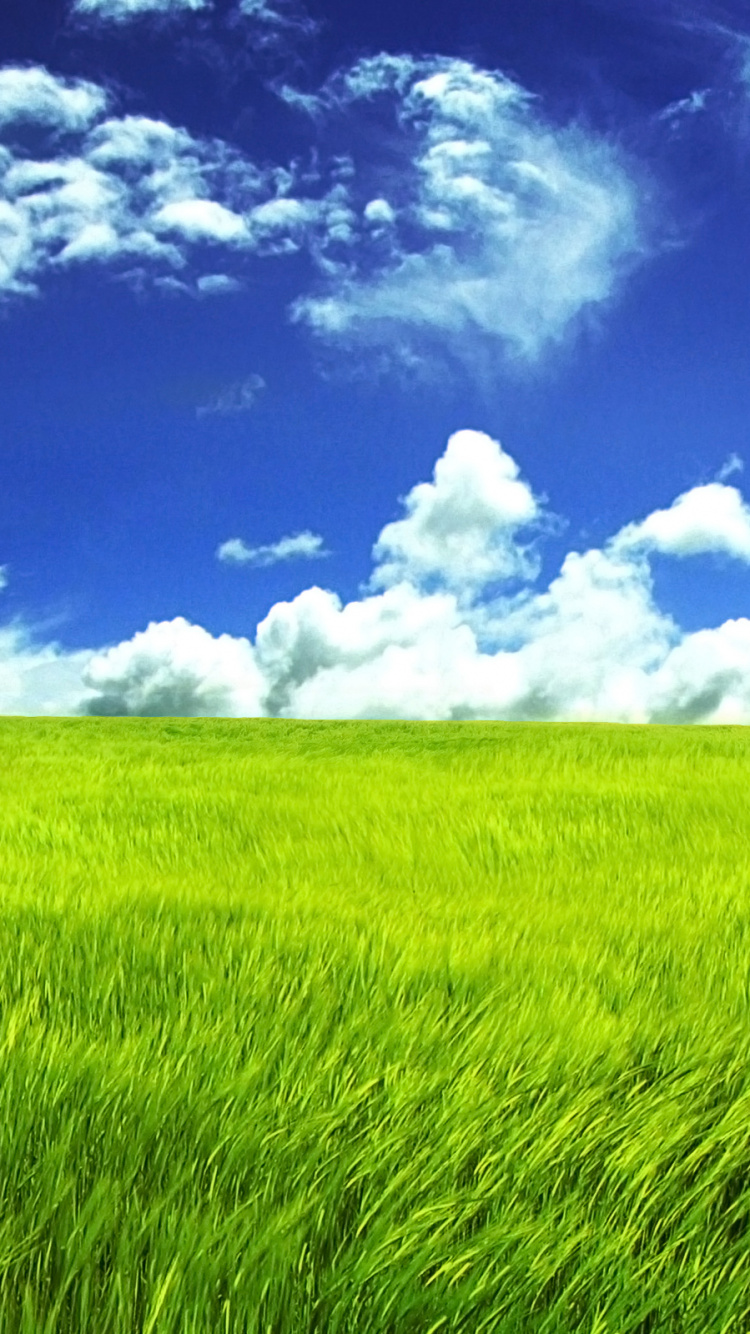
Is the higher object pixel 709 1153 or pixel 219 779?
pixel 219 779

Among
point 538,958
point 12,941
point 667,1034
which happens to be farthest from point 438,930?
point 12,941

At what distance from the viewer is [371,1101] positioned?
215 centimetres

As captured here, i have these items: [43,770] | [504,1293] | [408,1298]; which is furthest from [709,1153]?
[43,770]

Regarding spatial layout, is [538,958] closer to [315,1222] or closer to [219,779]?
[315,1222]

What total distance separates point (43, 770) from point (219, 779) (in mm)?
2946

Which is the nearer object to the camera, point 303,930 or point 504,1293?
point 504,1293

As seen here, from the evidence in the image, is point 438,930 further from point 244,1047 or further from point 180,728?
point 180,728

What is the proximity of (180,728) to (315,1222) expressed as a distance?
23.6 meters

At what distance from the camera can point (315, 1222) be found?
1.70m

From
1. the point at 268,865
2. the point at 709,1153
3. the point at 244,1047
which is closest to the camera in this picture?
the point at 709,1153

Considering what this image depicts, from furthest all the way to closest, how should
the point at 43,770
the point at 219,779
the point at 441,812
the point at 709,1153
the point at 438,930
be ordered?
the point at 43,770 < the point at 219,779 < the point at 441,812 < the point at 438,930 < the point at 709,1153

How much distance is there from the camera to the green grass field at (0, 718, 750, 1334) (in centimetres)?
158

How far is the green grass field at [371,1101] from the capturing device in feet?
5.20

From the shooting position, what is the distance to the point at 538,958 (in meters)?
3.42
